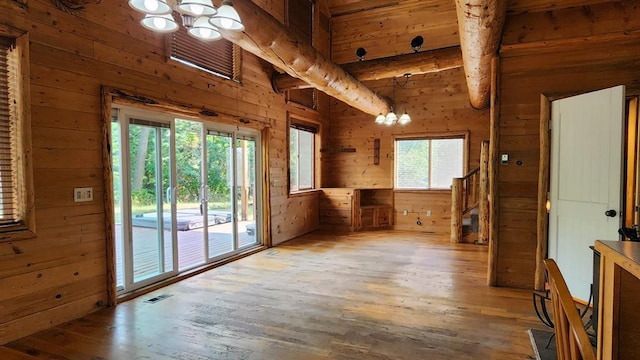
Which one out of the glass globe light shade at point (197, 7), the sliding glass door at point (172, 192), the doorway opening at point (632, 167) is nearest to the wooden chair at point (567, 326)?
the glass globe light shade at point (197, 7)

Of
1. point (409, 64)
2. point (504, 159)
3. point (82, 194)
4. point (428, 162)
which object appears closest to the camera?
point (82, 194)

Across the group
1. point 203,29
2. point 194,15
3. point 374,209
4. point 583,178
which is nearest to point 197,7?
point 194,15

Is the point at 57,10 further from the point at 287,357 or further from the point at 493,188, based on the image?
the point at 493,188

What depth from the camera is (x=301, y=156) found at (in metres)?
7.63

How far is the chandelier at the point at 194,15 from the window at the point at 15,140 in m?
1.12

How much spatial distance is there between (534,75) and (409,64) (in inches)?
62.0

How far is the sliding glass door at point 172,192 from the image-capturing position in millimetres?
3697

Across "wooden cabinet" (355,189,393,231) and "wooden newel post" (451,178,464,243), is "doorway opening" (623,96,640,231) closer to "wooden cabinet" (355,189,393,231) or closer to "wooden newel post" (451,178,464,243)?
"wooden newel post" (451,178,464,243)

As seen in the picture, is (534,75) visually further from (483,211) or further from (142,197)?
(142,197)

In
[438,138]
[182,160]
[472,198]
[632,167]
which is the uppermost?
[438,138]

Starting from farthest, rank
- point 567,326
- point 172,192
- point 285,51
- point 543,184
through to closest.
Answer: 1. point 172,192
2. point 543,184
3. point 285,51
4. point 567,326

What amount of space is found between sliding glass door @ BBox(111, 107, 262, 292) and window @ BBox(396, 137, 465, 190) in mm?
3674

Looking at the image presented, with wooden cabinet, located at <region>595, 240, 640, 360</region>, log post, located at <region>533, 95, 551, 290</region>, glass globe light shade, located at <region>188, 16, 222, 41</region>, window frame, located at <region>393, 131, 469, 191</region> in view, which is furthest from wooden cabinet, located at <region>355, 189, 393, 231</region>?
wooden cabinet, located at <region>595, 240, 640, 360</region>

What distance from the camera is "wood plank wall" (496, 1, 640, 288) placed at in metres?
3.52
